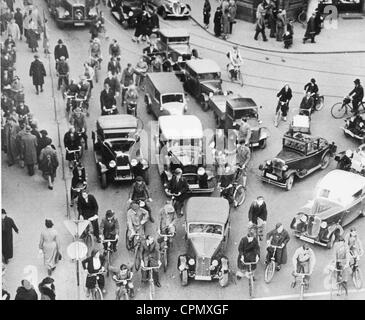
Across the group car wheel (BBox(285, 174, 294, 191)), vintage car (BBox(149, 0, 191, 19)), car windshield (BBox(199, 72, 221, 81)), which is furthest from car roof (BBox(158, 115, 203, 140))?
vintage car (BBox(149, 0, 191, 19))

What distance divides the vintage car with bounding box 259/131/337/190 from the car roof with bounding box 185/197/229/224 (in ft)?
10.4

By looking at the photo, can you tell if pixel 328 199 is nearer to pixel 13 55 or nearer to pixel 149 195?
pixel 149 195

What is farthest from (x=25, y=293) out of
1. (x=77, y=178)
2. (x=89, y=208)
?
(x=77, y=178)

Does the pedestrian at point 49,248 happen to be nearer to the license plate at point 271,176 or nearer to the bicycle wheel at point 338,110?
the license plate at point 271,176

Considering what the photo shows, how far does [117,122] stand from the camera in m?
25.0

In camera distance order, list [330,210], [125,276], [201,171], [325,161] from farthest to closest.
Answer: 1. [325,161]
2. [201,171]
3. [330,210]
4. [125,276]

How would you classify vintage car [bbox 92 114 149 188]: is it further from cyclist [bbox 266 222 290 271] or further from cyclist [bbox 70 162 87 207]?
cyclist [bbox 266 222 290 271]

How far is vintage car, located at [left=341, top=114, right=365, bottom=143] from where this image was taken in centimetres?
2662

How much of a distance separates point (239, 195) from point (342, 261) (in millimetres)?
4904

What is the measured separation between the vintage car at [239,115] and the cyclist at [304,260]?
25.5ft

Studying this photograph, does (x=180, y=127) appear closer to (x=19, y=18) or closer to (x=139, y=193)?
(x=139, y=193)

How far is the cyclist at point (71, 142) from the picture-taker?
953 inches

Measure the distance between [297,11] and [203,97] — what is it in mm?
12790
